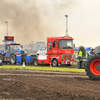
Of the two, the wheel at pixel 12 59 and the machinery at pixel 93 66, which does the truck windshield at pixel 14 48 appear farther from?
the machinery at pixel 93 66

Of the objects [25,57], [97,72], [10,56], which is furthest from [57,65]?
[97,72]

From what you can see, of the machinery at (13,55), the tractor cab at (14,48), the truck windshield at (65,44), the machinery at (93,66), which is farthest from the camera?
the tractor cab at (14,48)

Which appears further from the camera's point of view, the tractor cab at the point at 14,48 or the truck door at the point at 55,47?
the tractor cab at the point at 14,48

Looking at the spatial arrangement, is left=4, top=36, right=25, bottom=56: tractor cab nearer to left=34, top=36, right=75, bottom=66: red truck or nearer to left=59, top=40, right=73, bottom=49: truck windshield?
left=34, top=36, right=75, bottom=66: red truck

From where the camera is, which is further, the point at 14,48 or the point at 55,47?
the point at 14,48

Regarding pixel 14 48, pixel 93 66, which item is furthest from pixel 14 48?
pixel 93 66

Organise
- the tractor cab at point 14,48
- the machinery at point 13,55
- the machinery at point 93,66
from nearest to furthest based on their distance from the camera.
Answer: the machinery at point 93,66, the machinery at point 13,55, the tractor cab at point 14,48

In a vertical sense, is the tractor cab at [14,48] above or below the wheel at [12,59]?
above

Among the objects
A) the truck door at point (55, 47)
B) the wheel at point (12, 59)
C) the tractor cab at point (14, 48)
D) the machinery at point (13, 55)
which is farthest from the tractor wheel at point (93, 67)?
the tractor cab at point (14, 48)

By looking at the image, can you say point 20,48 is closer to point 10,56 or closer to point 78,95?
point 10,56

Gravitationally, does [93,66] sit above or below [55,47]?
below

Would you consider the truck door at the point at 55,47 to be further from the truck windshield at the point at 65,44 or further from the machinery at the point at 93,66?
the machinery at the point at 93,66

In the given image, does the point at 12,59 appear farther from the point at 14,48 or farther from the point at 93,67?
the point at 93,67

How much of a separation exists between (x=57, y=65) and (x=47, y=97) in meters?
16.2
